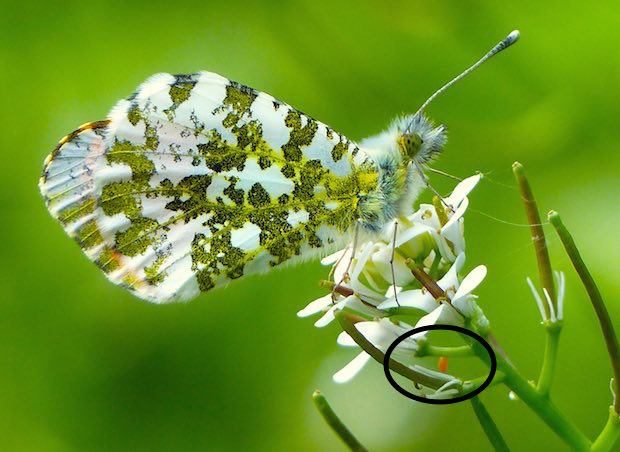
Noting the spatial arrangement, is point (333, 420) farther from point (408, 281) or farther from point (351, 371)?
point (408, 281)

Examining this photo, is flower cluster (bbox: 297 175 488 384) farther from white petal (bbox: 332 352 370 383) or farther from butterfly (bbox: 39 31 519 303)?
butterfly (bbox: 39 31 519 303)

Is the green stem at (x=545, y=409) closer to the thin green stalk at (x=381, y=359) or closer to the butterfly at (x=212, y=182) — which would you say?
the thin green stalk at (x=381, y=359)

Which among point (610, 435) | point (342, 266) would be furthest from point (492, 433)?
point (342, 266)

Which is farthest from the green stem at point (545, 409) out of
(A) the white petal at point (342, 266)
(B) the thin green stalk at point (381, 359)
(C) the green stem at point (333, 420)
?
(A) the white petal at point (342, 266)

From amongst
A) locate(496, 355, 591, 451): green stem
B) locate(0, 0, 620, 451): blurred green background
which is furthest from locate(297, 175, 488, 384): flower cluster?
locate(0, 0, 620, 451): blurred green background

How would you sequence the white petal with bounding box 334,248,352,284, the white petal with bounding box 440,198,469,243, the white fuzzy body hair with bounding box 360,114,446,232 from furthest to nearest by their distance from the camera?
the white fuzzy body hair with bounding box 360,114,446,232 < the white petal with bounding box 334,248,352,284 < the white petal with bounding box 440,198,469,243
